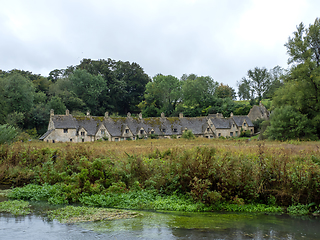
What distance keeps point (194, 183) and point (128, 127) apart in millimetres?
56019

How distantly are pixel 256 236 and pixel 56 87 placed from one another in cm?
8972

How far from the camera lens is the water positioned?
9.33 meters

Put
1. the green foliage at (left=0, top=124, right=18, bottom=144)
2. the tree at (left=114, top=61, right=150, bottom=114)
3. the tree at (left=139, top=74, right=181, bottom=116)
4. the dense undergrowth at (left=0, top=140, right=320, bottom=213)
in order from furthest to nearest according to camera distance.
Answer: the tree at (left=114, top=61, right=150, bottom=114)
the tree at (left=139, top=74, right=181, bottom=116)
the green foliage at (left=0, top=124, right=18, bottom=144)
the dense undergrowth at (left=0, top=140, right=320, bottom=213)

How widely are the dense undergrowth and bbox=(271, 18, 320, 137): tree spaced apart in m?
33.4

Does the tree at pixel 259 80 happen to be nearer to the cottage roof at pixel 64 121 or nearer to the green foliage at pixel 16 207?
the cottage roof at pixel 64 121

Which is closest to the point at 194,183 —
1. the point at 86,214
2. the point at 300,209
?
the point at 300,209

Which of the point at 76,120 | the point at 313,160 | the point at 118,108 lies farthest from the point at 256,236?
the point at 118,108

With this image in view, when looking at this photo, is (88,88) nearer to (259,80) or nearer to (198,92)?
(198,92)

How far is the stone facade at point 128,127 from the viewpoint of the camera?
62812 millimetres

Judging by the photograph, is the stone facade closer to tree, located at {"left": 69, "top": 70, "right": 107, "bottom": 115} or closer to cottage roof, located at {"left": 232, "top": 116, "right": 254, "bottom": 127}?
cottage roof, located at {"left": 232, "top": 116, "right": 254, "bottom": 127}

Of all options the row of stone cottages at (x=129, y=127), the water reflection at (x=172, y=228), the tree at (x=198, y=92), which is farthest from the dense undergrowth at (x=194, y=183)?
the tree at (x=198, y=92)

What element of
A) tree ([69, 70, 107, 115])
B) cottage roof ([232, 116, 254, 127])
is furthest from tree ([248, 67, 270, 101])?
tree ([69, 70, 107, 115])

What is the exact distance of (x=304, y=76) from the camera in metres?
44.7

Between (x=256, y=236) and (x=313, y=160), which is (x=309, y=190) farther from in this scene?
(x=256, y=236)
